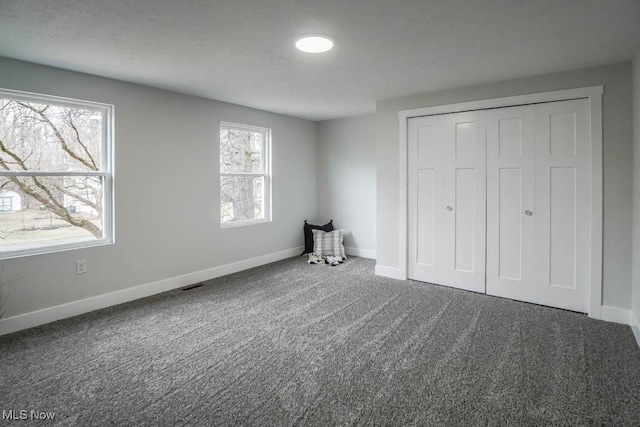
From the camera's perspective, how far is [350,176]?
5.89 m

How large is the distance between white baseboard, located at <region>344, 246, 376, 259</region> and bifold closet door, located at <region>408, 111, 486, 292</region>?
1307 millimetres

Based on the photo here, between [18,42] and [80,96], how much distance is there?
0.75m

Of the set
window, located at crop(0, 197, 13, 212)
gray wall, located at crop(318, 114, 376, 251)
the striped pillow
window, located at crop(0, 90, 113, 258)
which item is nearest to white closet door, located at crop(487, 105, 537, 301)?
gray wall, located at crop(318, 114, 376, 251)

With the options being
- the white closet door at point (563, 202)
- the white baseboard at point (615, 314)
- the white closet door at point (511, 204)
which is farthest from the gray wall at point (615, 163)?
the white closet door at point (511, 204)

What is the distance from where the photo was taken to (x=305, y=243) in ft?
19.6

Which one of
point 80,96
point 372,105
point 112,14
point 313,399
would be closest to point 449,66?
point 372,105

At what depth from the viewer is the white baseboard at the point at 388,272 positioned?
4477mm

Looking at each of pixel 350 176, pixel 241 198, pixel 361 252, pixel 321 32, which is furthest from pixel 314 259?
pixel 321 32

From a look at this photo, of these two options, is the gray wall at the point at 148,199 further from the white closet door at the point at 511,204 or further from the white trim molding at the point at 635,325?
the white trim molding at the point at 635,325

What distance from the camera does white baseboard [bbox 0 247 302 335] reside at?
2.98 metres

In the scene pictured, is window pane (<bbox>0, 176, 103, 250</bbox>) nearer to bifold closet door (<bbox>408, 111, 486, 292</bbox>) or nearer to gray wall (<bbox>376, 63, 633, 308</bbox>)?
bifold closet door (<bbox>408, 111, 486, 292</bbox>)

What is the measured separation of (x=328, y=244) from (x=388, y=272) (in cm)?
133

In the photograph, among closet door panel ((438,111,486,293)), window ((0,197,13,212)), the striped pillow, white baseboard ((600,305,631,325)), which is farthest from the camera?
the striped pillow

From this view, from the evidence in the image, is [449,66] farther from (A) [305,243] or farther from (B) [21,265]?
(B) [21,265]
